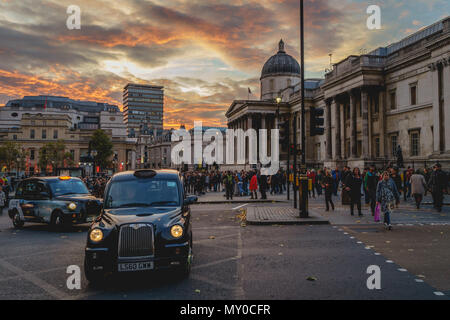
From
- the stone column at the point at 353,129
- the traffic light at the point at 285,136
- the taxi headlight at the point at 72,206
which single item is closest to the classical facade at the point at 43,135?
the stone column at the point at 353,129

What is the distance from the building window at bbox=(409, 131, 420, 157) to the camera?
120 ft

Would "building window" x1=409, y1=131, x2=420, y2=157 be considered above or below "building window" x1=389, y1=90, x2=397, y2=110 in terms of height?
below

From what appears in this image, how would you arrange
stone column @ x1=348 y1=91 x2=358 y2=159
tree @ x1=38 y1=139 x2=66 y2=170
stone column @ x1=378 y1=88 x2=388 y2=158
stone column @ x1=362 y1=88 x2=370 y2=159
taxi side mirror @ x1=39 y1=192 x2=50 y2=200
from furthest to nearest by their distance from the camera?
tree @ x1=38 y1=139 x2=66 y2=170, stone column @ x1=348 y1=91 x2=358 y2=159, stone column @ x1=378 y1=88 x2=388 y2=158, stone column @ x1=362 y1=88 x2=370 y2=159, taxi side mirror @ x1=39 y1=192 x2=50 y2=200

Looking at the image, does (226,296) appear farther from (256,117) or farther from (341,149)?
(256,117)

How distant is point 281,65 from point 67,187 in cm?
6816

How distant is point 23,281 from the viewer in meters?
6.48

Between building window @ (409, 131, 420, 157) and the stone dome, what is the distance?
1639 inches

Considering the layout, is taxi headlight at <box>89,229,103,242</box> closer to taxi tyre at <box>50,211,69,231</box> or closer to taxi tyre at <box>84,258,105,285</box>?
taxi tyre at <box>84,258,105,285</box>

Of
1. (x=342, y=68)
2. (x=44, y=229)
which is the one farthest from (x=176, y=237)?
(x=342, y=68)

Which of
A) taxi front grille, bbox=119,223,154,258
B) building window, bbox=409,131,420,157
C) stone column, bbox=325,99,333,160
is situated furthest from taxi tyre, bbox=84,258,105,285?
stone column, bbox=325,99,333,160

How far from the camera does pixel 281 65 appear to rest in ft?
249

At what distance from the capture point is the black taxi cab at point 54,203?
12.2 metres

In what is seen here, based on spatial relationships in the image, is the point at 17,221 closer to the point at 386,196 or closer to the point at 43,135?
the point at 386,196

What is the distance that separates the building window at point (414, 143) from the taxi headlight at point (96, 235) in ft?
122
